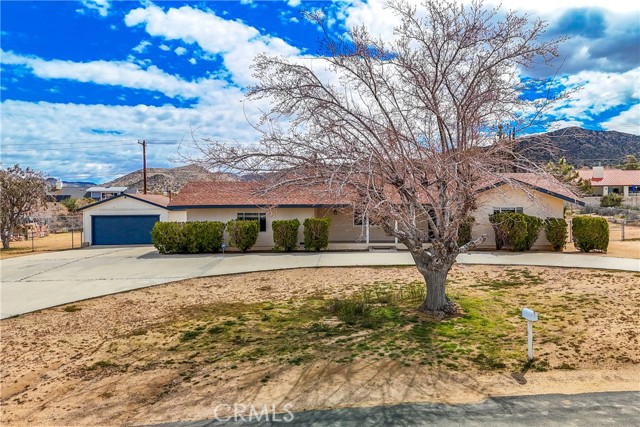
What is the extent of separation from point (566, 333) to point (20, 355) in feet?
30.3

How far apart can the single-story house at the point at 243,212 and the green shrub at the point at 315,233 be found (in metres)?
0.65

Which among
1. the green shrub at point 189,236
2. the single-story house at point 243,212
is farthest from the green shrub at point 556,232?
the green shrub at point 189,236

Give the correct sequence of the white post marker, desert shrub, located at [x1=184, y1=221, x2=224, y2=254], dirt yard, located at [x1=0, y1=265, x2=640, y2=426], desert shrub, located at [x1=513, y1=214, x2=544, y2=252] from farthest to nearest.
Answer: desert shrub, located at [x1=184, y1=221, x2=224, y2=254] < desert shrub, located at [x1=513, y1=214, x2=544, y2=252] < the white post marker < dirt yard, located at [x1=0, y1=265, x2=640, y2=426]

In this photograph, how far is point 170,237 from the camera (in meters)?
18.5

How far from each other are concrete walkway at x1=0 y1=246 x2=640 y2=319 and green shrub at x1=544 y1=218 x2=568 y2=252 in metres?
1.34

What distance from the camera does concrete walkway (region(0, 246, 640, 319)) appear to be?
440 inches

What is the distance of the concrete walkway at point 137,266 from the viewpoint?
11.2 m

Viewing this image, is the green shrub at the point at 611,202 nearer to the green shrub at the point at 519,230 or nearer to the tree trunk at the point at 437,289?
the green shrub at the point at 519,230

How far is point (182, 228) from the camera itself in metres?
18.5

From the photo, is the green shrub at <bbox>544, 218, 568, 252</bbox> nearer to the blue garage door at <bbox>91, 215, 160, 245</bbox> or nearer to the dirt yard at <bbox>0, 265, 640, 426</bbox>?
the dirt yard at <bbox>0, 265, 640, 426</bbox>

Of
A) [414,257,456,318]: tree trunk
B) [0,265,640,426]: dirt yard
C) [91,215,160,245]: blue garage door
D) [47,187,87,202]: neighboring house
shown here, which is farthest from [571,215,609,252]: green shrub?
[47,187,87,202]: neighboring house

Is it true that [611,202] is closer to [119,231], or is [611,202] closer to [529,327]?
[529,327]

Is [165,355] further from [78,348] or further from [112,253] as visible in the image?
[112,253]

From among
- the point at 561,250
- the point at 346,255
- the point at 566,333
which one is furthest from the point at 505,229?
the point at 566,333
